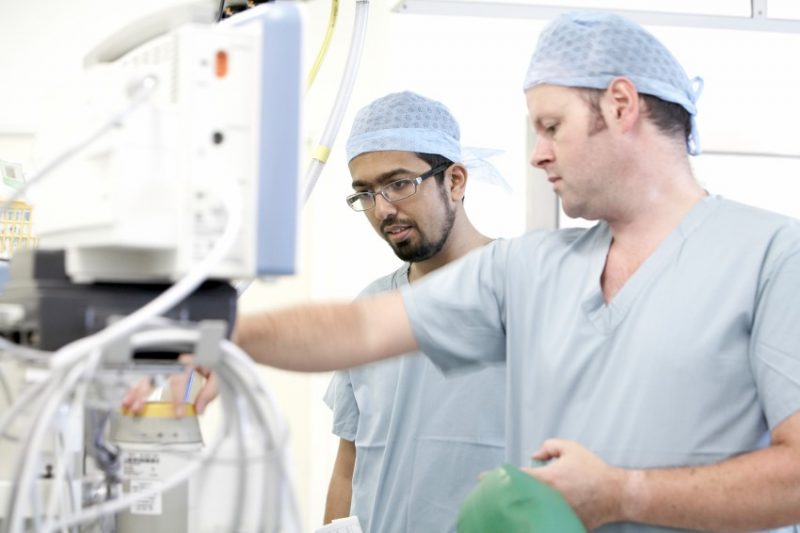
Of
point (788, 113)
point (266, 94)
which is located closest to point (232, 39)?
point (266, 94)

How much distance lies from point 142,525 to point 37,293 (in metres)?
0.43

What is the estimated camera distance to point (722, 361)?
1.53m

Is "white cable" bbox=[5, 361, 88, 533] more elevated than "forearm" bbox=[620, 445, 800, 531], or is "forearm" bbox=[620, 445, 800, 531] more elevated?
"white cable" bbox=[5, 361, 88, 533]

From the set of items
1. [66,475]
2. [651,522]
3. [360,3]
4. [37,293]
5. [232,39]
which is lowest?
[651,522]

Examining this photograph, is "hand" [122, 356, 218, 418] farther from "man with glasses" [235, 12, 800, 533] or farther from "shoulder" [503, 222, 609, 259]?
"shoulder" [503, 222, 609, 259]

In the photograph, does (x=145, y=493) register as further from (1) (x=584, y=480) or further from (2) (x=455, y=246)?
(2) (x=455, y=246)

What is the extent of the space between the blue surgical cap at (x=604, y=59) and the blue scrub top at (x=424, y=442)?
0.64m

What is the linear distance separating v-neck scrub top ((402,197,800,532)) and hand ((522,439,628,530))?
0.10 m

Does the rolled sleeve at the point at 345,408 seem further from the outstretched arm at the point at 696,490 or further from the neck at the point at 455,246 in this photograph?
the outstretched arm at the point at 696,490

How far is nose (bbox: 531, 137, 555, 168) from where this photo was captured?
1680 mm

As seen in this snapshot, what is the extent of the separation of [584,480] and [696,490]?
0.17 m

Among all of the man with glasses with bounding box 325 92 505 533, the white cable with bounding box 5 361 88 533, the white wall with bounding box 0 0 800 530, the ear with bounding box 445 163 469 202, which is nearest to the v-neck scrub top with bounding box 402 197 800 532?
the man with glasses with bounding box 325 92 505 533

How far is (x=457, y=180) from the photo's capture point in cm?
242

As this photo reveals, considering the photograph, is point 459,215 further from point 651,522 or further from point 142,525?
point 142,525
